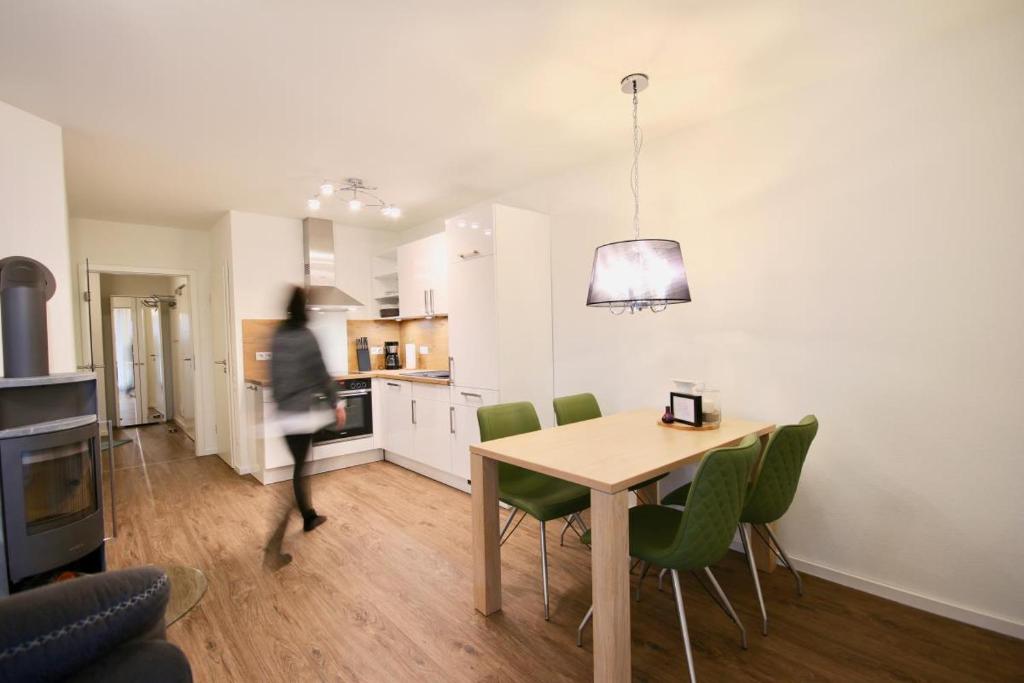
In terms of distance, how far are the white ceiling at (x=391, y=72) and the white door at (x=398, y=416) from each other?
208 centimetres

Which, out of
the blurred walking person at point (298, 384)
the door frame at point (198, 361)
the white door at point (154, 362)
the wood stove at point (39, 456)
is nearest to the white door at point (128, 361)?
the white door at point (154, 362)

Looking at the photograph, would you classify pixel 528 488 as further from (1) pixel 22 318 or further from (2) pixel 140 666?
(1) pixel 22 318

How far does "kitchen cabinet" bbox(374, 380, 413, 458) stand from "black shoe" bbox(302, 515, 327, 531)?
1.18 meters

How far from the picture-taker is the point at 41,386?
220cm

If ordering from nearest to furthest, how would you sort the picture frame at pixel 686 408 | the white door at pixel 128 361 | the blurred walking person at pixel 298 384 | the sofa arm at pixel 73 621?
the sofa arm at pixel 73 621 → the picture frame at pixel 686 408 → the blurred walking person at pixel 298 384 → the white door at pixel 128 361

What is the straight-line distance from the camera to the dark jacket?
2709 mm

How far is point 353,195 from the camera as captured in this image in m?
4.09

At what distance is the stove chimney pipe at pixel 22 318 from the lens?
218 cm

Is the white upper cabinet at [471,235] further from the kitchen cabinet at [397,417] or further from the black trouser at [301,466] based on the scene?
the black trouser at [301,466]

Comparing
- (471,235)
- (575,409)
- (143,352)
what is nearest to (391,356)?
(471,235)

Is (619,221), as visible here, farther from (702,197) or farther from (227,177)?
(227,177)

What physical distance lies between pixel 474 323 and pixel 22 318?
2488 millimetres

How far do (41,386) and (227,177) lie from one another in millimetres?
1975

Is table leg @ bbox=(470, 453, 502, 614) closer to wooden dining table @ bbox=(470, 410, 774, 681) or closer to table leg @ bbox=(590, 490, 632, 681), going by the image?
wooden dining table @ bbox=(470, 410, 774, 681)
